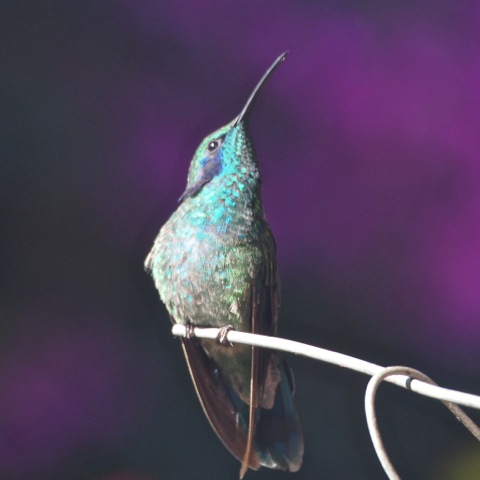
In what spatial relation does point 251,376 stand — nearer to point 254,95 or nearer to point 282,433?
point 282,433

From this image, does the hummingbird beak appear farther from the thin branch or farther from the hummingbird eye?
the thin branch

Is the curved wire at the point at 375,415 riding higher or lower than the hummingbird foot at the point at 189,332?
higher

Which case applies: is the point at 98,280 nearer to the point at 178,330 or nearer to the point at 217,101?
the point at 217,101

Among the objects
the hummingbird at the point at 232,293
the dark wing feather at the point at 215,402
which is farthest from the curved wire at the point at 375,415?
the dark wing feather at the point at 215,402

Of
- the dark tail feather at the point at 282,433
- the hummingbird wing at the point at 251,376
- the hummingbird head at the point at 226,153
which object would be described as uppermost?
the hummingbird head at the point at 226,153

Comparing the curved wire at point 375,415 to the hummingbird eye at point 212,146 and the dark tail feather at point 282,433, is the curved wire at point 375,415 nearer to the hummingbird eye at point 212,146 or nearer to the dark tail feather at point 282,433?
the dark tail feather at point 282,433

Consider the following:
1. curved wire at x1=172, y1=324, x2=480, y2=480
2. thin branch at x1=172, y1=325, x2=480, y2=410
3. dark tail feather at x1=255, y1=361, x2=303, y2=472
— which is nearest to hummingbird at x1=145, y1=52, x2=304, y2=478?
dark tail feather at x1=255, y1=361, x2=303, y2=472

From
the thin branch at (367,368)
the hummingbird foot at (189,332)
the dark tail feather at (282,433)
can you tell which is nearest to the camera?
the thin branch at (367,368)
